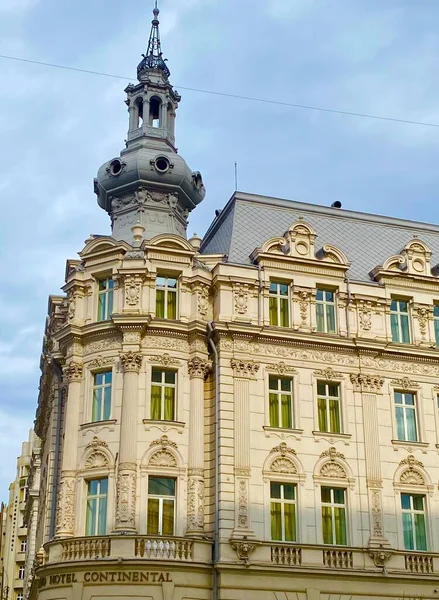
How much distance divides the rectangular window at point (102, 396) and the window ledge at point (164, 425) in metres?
1.83

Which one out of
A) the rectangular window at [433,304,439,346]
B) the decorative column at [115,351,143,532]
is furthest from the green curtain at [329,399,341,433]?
the decorative column at [115,351,143,532]

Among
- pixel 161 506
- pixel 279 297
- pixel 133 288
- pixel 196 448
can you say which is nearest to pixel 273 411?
pixel 196 448

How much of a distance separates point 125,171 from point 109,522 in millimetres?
17917

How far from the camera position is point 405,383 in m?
38.7

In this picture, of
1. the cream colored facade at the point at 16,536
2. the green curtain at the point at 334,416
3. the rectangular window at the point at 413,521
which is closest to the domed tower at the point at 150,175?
the green curtain at the point at 334,416

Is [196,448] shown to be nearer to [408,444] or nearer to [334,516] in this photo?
[334,516]

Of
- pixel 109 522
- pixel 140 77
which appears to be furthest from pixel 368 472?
pixel 140 77

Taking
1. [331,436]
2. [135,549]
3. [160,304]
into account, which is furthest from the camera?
[160,304]

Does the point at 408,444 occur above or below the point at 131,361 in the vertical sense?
below

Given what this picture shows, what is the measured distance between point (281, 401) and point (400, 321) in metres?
7.26

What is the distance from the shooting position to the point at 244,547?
33000 mm

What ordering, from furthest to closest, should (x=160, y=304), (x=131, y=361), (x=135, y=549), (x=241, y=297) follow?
(x=241, y=297) → (x=160, y=304) → (x=131, y=361) → (x=135, y=549)

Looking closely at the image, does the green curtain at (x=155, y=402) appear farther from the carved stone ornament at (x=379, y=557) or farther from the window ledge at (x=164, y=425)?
the carved stone ornament at (x=379, y=557)

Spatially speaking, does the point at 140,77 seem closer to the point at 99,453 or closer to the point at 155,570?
the point at 99,453
